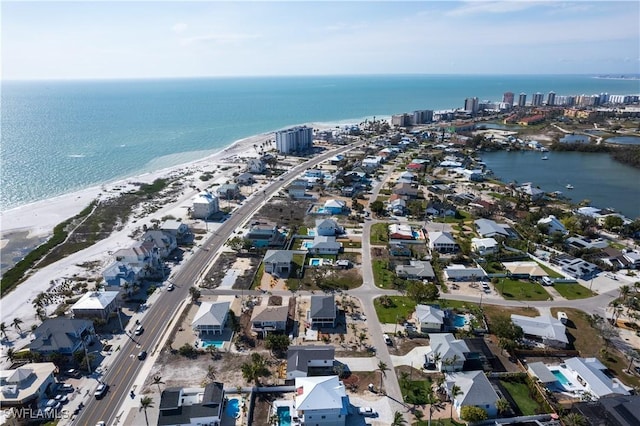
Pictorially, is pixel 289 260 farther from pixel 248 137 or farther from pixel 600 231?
pixel 248 137

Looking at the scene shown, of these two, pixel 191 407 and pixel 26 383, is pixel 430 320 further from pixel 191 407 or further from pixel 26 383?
pixel 26 383

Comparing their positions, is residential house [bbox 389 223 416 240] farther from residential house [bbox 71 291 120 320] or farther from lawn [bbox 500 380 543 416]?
residential house [bbox 71 291 120 320]

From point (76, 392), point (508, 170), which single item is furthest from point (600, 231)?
point (76, 392)

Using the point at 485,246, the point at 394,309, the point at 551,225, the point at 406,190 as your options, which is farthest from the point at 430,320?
the point at 406,190

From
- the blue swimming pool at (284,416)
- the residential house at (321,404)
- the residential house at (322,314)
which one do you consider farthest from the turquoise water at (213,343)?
the residential house at (321,404)

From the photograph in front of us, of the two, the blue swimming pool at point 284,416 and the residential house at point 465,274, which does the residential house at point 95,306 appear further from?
the residential house at point 465,274

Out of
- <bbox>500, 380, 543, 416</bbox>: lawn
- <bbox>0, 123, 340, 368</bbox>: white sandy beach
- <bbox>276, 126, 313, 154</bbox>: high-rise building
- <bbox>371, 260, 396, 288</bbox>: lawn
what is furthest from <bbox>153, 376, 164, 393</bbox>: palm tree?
<bbox>276, 126, 313, 154</bbox>: high-rise building
